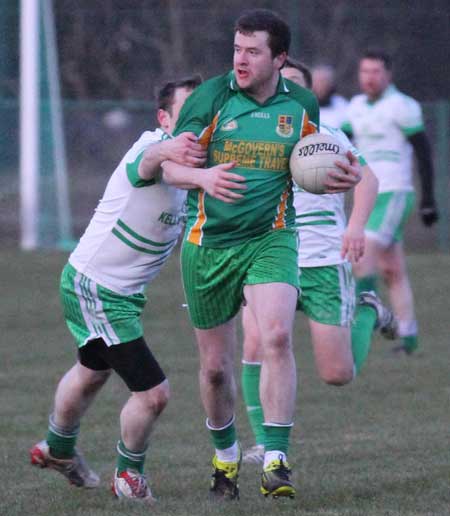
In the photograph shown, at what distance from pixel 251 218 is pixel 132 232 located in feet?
1.72

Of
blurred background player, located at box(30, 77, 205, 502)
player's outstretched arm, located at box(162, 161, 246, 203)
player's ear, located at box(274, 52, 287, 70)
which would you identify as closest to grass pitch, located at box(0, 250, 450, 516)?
blurred background player, located at box(30, 77, 205, 502)

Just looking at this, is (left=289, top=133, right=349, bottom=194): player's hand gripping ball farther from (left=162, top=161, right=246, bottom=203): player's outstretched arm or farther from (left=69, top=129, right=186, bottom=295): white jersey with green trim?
(left=69, top=129, right=186, bottom=295): white jersey with green trim

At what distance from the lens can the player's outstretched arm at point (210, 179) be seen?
17.9 feet

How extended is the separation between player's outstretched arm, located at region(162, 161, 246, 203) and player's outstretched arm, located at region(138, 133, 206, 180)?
0.03 metres

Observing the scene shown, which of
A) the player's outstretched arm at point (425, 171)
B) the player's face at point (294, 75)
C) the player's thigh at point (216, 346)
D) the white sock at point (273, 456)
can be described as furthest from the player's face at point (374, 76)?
the white sock at point (273, 456)

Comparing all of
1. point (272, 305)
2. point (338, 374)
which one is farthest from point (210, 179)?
point (338, 374)

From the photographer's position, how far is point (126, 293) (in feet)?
19.6

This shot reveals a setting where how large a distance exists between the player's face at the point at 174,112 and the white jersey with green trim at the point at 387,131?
5.08 m

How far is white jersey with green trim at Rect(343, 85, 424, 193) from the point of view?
442 inches

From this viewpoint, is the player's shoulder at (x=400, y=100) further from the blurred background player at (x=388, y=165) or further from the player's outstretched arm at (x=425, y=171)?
the player's outstretched arm at (x=425, y=171)

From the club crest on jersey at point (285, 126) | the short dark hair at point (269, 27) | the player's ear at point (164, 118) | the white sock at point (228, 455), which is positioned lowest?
the white sock at point (228, 455)

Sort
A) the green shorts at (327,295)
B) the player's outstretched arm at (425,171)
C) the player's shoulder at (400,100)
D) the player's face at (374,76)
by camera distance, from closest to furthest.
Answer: the green shorts at (327,295)
the player's face at (374,76)
the player's shoulder at (400,100)
the player's outstretched arm at (425,171)

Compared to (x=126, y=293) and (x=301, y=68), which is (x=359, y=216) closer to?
(x=301, y=68)

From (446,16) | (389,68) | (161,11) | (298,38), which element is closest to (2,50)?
(161,11)
